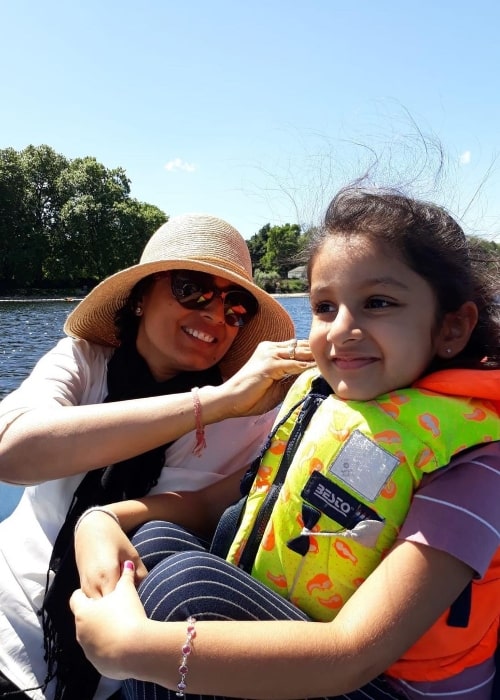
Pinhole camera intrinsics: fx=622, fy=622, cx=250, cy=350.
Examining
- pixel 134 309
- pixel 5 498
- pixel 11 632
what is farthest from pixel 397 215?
pixel 5 498

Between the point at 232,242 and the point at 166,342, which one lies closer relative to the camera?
the point at 166,342

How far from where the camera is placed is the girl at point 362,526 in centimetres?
100

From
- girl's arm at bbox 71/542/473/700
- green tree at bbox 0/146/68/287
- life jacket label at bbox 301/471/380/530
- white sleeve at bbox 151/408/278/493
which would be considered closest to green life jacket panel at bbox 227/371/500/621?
life jacket label at bbox 301/471/380/530

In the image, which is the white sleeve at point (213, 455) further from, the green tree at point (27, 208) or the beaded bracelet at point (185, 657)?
the green tree at point (27, 208)

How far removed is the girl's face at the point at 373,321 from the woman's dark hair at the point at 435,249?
3 cm

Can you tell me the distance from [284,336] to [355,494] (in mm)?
1096

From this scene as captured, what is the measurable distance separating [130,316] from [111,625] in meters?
1.18

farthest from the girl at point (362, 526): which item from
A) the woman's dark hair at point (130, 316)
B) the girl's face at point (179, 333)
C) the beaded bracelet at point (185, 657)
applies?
the woman's dark hair at point (130, 316)

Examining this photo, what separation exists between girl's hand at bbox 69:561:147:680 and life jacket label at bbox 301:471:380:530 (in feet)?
1.24

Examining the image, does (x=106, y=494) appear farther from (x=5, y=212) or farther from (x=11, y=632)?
(x=5, y=212)

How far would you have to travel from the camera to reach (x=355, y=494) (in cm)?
118

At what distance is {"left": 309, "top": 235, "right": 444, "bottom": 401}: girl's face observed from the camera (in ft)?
4.03

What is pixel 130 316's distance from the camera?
6.82ft

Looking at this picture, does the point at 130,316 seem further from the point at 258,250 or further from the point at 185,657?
the point at 258,250
